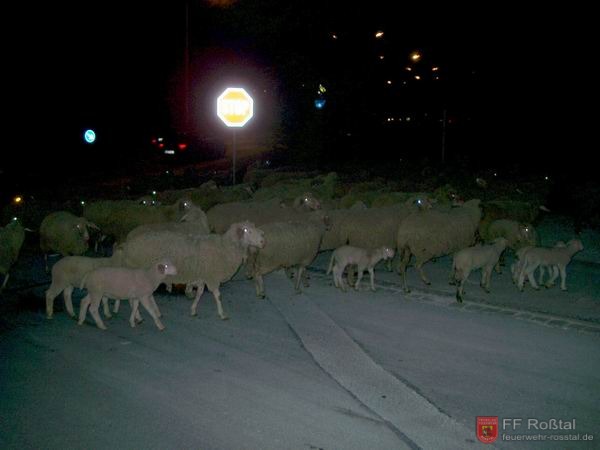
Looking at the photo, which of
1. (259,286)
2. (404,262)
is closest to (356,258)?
(404,262)

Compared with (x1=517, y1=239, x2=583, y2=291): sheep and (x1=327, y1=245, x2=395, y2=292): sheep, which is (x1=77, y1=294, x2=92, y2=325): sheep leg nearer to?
(x1=327, y1=245, x2=395, y2=292): sheep

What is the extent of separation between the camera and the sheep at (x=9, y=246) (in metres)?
8.61

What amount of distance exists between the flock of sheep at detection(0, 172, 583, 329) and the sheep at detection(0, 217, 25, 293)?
2 centimetres

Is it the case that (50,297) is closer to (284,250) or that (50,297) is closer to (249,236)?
(249,236)

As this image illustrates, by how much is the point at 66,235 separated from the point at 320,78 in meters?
22.4

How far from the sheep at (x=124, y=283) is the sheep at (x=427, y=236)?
159 inches

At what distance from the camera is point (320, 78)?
29.8 metres

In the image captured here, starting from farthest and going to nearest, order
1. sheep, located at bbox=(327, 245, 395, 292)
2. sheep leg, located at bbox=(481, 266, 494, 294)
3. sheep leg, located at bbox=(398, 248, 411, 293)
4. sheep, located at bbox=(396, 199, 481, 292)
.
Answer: sheep, located at bbox=(396, 199, 481, 292)
sheep leg, located at bbox=(398, 248, 411, 293)
sheep, located at bbox=(327, 245, 395, 292)
sheep leg, located at bbox=(481, 266, 494, 294)

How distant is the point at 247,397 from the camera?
202 inches

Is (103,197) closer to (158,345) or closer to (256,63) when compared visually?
(158,345)

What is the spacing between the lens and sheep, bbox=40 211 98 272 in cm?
955

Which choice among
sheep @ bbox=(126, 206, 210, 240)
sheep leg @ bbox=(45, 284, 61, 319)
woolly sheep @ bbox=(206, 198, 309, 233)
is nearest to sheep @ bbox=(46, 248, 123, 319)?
sheep leg @ bbox=(45, 284, 61, 319)

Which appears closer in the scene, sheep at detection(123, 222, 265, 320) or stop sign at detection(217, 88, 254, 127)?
sheep at detection(123, 222, 265, 320)

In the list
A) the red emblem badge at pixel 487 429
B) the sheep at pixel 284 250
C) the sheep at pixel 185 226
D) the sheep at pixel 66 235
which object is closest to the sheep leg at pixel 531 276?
the sheep at pixel 284 250
